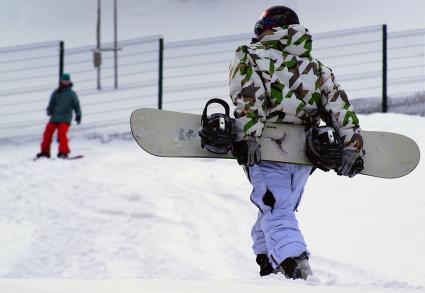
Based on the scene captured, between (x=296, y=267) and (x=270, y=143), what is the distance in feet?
1.97

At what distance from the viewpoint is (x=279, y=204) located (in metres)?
4.20

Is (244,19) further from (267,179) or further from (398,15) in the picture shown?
(267,179)

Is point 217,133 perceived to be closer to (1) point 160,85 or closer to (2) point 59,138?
(2) point 59,138

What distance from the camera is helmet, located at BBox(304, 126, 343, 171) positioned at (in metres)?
4.21

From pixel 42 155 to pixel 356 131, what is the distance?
7.63 m

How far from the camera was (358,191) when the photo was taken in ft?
24.9

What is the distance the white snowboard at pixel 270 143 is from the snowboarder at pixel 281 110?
6 centimetres

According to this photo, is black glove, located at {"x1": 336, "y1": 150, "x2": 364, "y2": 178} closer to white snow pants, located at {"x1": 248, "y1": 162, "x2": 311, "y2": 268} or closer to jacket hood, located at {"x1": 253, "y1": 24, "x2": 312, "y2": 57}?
white snow pants, located at {"x1": 248, "y1": 162, "x2": 311, "y2": 268}

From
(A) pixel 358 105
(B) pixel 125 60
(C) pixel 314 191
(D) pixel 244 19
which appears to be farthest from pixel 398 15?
(C) pixel 314 191

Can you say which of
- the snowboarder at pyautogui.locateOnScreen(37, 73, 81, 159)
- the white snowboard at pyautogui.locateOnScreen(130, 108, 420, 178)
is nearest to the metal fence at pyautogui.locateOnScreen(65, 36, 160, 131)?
the snowboarder at pyautogui.locateOnScreen(37, 73, 81, 159)

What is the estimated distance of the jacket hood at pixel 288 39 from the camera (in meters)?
4.22

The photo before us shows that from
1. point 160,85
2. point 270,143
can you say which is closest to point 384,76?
point 160,85

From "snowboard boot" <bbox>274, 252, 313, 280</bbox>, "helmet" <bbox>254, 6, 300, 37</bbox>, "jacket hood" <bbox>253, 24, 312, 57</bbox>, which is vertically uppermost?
"helmet" <bbox>254, 6, 300, 37</bbox>

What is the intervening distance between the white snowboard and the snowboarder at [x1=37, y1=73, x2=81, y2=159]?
708cm
